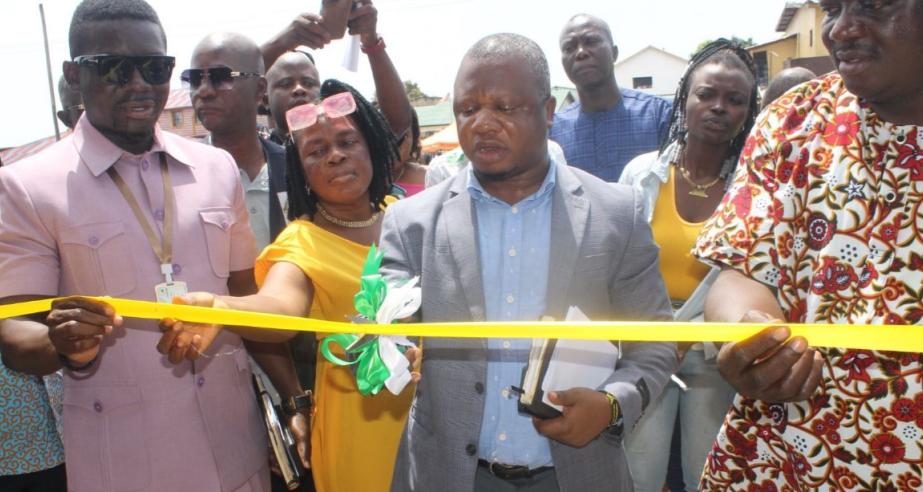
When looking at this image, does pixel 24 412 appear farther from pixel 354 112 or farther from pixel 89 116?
pixel 354 112

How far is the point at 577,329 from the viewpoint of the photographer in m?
1.80

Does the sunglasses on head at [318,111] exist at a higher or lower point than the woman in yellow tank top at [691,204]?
higher

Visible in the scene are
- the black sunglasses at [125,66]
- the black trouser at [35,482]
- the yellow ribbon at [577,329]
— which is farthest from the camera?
the black trouser at [35,482]

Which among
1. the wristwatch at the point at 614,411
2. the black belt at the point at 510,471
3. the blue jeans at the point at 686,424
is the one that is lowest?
the blue jeans at the point at 686,424

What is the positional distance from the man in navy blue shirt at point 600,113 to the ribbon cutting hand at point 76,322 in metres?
3.25

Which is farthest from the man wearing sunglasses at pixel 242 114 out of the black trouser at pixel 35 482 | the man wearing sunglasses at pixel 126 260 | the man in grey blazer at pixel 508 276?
the man in grey blazer at pixel 508 276

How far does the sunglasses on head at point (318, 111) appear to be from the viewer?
3.03 meters

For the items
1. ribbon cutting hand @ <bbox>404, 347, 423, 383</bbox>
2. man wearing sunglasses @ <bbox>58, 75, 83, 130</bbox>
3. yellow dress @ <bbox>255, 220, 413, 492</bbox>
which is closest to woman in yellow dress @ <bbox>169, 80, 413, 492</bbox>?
yellow dress @ <bbox>255, 220, 413, 492</bbox>

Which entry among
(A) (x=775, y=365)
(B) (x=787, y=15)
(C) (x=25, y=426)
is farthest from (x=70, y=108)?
(B) (x=787, y=15)

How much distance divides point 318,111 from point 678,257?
1821 mm

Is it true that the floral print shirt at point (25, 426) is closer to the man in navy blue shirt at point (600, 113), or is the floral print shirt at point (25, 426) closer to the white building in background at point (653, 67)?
the man in navy blue shirt at point (600, 113)

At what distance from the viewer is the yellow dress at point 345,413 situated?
2736 millimetres

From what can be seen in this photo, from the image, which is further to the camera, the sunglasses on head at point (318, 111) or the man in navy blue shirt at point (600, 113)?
the man in navy blue shirt at point (600, 113)

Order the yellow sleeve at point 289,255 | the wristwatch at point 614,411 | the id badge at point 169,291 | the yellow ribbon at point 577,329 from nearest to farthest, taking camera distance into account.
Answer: the yellow ribbon at point 577,329 → the wristwatch at point 614,411 → the id badge at point 169,291 → the yellow sleeve at point 289,255
